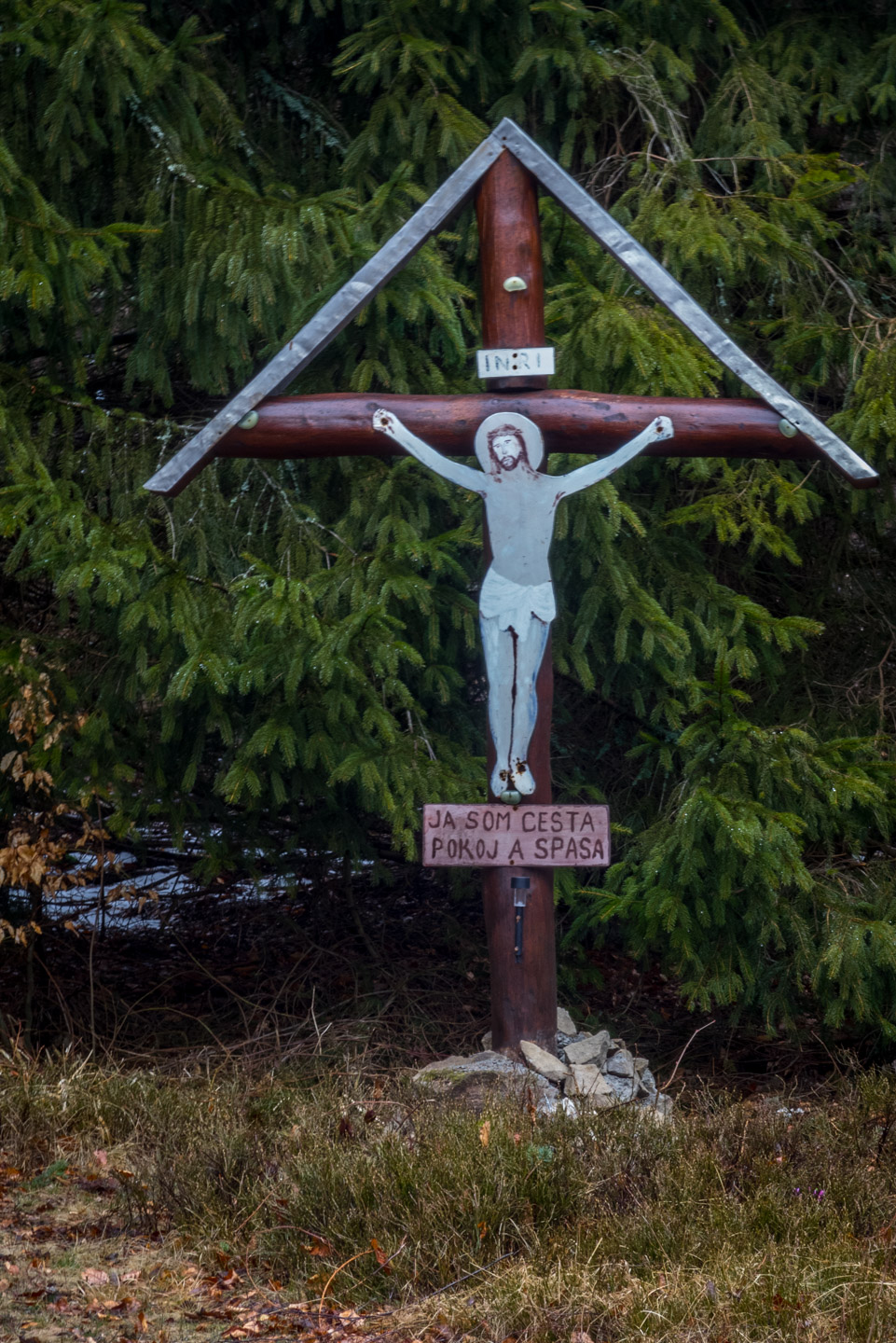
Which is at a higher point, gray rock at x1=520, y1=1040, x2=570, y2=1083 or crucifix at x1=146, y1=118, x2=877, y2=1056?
crucifix at x1=146, y1=118, x2=877, y2=1056

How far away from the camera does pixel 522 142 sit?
4.44 meters

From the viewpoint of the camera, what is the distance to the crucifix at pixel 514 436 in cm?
432

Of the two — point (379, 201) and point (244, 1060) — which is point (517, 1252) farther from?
point (379, 201)

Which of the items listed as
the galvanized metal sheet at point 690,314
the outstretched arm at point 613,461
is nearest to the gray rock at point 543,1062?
the outstretched arm at point 613,461

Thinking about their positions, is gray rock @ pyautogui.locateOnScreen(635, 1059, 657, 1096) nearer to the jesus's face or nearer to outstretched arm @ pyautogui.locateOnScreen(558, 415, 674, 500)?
outstretched arm @ pyautogui.locateOnScreen(558, 415, 674, 500)

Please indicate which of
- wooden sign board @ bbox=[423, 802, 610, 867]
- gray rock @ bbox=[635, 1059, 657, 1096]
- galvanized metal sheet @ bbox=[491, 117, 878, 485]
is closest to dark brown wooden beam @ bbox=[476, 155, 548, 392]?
galvanized metal sheet @ bbox=[491, 117, 878, 485]

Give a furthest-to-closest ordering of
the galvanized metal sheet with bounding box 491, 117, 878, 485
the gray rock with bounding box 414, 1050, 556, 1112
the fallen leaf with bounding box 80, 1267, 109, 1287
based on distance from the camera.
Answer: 1. the gray rock with bounding box 414, 1050, 556, 1112
2. the galvanized metal sheet with bounding box 491, 117, 878, 485
3. the fallen leaf with bounding box 80, 1267, 109, 1287

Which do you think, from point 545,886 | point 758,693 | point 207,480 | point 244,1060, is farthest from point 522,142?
point 244,1060

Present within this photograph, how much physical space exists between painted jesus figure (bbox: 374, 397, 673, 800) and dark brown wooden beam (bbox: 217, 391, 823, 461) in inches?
2.5

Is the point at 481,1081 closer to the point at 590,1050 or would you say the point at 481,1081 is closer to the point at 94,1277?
the point at 590,1050

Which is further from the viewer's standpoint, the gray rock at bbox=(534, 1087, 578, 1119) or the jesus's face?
the jesus's face

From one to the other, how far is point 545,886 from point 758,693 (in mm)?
2512

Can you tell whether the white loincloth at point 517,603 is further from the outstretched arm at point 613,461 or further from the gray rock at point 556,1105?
the gray rock at point 556,1105

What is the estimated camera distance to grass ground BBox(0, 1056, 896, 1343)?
10.2 ft
